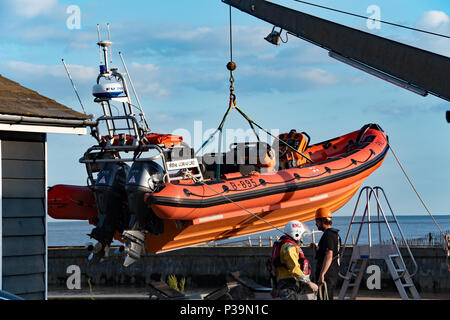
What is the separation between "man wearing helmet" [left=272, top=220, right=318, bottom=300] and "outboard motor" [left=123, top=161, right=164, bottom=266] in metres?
4.63

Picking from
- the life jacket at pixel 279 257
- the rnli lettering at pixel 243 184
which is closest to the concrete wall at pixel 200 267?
→ the rnli lettering at pixel 243 184

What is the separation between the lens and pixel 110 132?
12.0m

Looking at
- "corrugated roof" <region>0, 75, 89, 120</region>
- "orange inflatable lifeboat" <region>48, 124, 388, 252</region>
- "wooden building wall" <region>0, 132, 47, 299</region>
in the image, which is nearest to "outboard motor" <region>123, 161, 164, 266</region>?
"orange inflatable lifeboat" <region>48, 124, 388, 252</region>

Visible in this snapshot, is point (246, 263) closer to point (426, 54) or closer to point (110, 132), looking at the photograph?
point (110, 132)

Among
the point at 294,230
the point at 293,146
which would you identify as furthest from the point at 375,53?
the point at 293,146

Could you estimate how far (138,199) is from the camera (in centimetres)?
1139

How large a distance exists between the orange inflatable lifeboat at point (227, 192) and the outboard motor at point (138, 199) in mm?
16

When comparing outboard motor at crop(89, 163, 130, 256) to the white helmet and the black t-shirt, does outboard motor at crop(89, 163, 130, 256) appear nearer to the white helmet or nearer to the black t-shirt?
the black t-shirt

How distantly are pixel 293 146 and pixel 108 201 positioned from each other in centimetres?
451

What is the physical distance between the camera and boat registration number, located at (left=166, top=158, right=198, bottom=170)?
11586 millimetres

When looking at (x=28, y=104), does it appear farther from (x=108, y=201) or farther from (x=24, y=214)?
(x=108, y=201)
